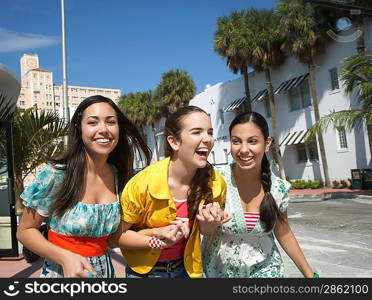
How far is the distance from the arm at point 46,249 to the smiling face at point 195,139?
803 millimetres

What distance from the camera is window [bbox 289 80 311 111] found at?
2115 centimetres

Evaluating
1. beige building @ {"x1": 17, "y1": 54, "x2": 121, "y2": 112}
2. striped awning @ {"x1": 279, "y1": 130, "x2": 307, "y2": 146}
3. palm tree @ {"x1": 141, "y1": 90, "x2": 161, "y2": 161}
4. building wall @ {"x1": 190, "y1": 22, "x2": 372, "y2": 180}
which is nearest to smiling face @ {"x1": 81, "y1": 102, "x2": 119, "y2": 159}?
building wall @ {"x1": 190, "y1": 22, "x2": 372, "y2": 180}

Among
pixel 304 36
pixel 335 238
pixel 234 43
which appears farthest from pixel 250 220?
pixel 234 43

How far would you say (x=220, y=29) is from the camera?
23406 millimetres

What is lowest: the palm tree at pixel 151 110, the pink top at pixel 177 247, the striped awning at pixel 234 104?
the pink top at pixel 177 247

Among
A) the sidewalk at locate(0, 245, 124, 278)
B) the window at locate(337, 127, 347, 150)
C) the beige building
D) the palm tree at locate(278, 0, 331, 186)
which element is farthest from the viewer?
the beige building

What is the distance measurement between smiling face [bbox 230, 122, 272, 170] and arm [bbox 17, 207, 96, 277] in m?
1.11

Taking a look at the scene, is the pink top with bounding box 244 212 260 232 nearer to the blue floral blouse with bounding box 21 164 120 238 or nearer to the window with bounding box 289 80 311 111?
the blue floral blouse with bounding box 21 164 120 238

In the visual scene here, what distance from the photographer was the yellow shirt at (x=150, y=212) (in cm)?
216

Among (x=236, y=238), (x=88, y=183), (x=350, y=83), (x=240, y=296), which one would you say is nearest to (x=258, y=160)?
(x=236, y=238)

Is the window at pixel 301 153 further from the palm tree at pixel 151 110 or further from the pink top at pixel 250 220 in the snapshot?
the pink top at pixel 250 220

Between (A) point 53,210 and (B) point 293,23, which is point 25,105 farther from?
(A) point 53,210

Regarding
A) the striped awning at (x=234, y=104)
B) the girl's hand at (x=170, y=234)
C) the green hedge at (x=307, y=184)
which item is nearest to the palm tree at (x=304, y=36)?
the green hedge at (x=307, y=184)

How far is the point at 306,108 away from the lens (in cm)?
2112
